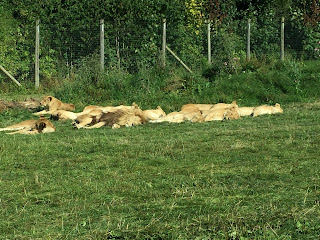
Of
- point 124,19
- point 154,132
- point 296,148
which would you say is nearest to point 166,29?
point 124,19

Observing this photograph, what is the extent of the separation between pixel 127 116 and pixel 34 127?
191 cm

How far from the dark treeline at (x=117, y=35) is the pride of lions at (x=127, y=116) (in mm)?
4809

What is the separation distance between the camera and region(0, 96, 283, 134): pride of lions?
1173cm

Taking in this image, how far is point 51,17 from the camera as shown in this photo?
2047 cm

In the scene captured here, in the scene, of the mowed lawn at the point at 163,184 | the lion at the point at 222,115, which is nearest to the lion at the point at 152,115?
the lion at the point at 222,115

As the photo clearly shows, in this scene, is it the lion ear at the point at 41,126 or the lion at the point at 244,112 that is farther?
the lion at the point at 244,112

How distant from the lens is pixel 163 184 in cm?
659

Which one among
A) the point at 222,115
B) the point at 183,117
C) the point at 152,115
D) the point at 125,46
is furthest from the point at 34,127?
the point at 125,46

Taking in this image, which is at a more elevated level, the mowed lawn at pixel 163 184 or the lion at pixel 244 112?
the lion at pixel 244 112

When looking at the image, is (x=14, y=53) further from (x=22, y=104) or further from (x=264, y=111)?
(x=264, y=111)

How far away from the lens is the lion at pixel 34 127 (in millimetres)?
11344

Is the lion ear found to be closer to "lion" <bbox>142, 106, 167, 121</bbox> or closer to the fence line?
"lion" <bbox>142, 106, 167, 121</bbox>

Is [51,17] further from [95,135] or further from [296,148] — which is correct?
[296,148]

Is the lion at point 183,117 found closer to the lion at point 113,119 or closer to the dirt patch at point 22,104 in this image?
the lion at point 113,119
